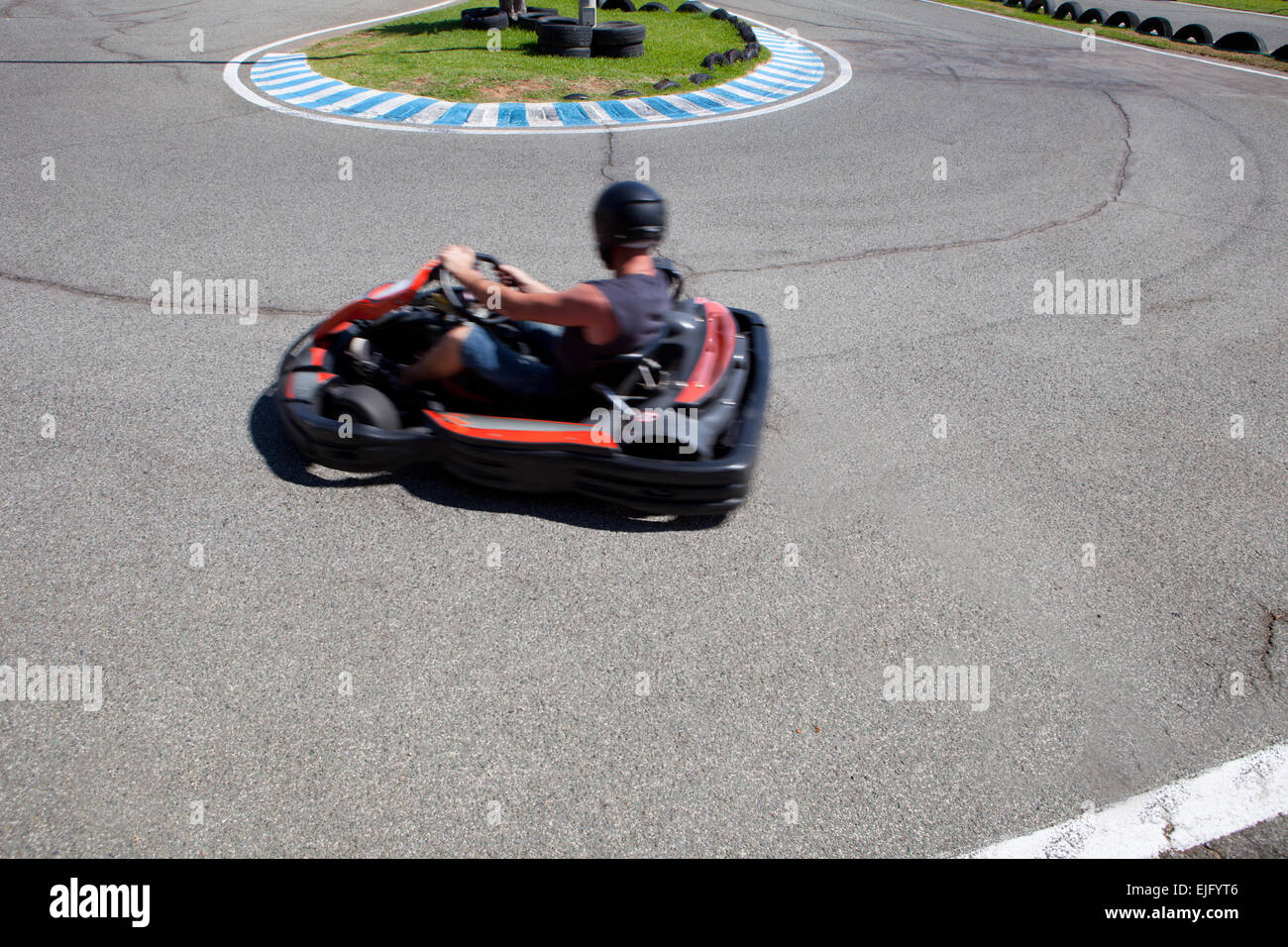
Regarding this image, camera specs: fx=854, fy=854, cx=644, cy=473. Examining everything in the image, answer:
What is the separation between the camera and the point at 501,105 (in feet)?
31.1

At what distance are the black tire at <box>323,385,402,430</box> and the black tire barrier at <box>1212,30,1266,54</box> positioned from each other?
16202 millimetres

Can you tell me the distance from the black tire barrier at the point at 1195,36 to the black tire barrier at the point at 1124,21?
3.90 feet

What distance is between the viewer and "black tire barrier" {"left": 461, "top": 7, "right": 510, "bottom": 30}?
13.4 metres

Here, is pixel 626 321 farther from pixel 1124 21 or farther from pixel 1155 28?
pixel 1124 21

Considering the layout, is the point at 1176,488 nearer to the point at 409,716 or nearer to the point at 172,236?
the point at 409,716

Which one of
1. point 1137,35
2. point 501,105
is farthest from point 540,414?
point 1137,35

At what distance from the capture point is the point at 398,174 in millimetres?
7176

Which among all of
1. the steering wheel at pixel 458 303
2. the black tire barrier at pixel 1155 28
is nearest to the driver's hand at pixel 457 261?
the steering wheel at pixel 458 303

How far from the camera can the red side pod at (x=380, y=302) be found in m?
3.78

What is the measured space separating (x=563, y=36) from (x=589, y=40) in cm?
36

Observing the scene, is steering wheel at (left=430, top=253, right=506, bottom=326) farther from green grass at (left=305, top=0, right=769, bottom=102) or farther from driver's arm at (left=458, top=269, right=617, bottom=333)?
green grass at (left=305, top=0, right=769, bottom=102)

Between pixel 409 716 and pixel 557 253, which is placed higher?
pixel 557 253
